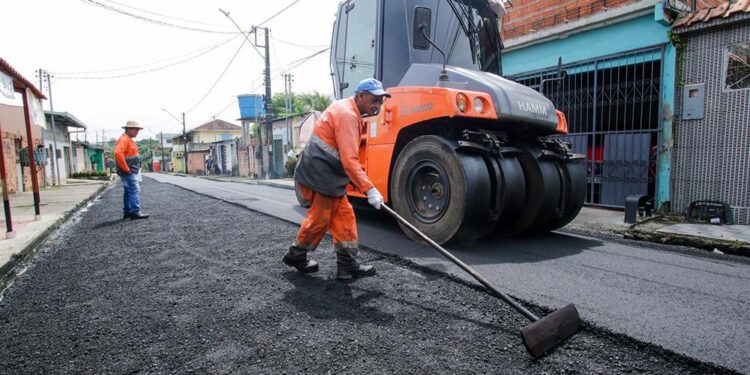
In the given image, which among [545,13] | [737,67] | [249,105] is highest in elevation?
[249,105]

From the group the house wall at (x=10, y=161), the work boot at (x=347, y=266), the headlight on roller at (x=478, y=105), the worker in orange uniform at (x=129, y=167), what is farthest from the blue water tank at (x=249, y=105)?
the work boot at (x=347, y=266)

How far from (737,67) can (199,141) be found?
190 ft

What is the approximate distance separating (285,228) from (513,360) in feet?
11.9

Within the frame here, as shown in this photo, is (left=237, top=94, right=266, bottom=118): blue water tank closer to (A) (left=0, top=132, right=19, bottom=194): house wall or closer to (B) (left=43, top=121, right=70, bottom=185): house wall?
(B) (left=43, top=121, right=70, bottom=185): house wall

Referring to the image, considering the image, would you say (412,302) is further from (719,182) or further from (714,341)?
(719,182)

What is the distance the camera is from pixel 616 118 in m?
6.77

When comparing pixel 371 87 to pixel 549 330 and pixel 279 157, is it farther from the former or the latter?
pixel 279 157

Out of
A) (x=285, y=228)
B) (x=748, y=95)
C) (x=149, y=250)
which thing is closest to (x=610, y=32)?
(x=748, y=95)

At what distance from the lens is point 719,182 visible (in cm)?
557

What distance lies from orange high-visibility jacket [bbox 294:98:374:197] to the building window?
5.47m

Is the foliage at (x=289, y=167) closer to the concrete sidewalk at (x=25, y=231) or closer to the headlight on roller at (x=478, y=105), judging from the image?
the concrete sidewalk at (x=25, y=231)

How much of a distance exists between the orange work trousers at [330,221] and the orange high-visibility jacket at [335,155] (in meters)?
0.09

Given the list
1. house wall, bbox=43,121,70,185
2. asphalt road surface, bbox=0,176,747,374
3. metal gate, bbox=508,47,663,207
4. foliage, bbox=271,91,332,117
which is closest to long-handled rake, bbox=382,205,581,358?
asphalt road surface, bbox=0,176,747,374

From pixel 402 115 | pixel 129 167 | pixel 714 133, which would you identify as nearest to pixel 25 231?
pixel 129 167
